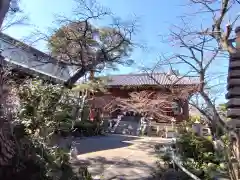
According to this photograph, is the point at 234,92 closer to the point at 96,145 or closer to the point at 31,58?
the point at 96,145

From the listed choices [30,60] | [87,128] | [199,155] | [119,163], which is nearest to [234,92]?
[199,155]

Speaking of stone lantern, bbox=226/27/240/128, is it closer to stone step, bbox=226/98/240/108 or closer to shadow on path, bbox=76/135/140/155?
stone step, bbox=226/98/240/108

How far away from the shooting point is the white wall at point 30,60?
36.2 ft

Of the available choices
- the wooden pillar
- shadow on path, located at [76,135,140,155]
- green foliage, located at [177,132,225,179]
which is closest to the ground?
shadow on path, located at [76,135,140,155]

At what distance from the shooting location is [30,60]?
11.9 metres

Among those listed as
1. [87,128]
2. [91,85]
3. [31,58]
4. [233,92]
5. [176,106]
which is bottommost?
[87,128]

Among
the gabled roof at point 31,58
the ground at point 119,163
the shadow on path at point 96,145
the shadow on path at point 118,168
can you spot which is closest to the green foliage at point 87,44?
the gabled roof at point 31,58

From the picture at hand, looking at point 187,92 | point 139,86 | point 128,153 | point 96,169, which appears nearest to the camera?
point 96,169

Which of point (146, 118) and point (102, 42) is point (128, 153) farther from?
point (146, 118)

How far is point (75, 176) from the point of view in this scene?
13.6ft

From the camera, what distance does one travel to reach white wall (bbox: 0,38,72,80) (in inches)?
435

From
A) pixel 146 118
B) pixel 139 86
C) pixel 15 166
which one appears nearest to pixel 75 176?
pixel 15 166

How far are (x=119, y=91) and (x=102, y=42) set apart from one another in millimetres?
7677

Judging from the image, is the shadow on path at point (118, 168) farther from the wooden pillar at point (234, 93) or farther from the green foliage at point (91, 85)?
the green foliage at point (91, 85)
